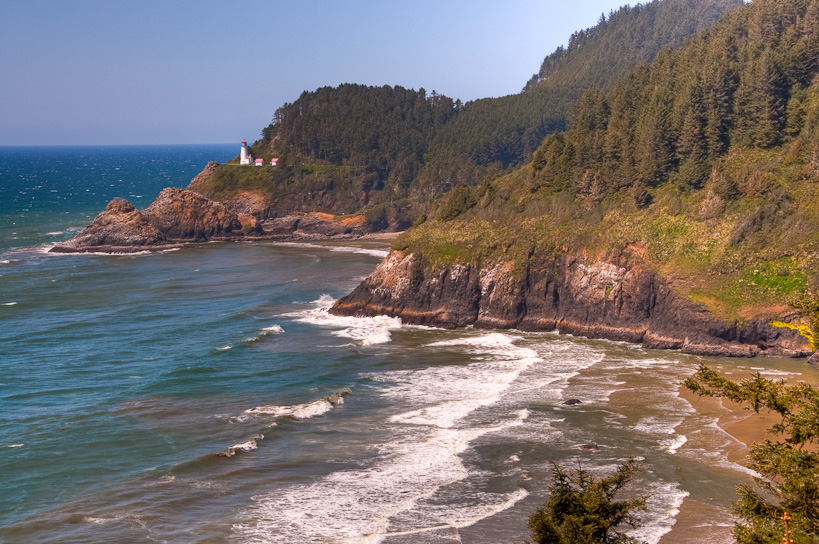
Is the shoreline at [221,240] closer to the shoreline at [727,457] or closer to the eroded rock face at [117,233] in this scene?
the eroded rock face at [117,233]

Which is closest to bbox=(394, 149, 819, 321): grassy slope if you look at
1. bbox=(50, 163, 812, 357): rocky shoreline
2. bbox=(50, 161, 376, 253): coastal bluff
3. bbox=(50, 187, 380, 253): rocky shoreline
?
bbox=(50, 163, 812, 357): rocky shoreline

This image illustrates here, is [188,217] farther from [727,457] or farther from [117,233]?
[727,457]

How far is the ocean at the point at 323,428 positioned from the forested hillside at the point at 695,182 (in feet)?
24.7

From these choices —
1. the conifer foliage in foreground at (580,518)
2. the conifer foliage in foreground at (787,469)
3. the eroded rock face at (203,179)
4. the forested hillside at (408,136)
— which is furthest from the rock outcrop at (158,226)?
the conifer foliage in foreground at (787,469)

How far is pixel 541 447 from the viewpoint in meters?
37.9

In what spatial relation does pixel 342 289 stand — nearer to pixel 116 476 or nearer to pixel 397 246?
pixel 397 246

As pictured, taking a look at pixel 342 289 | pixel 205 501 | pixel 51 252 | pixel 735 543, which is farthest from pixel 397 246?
pixel 51 252

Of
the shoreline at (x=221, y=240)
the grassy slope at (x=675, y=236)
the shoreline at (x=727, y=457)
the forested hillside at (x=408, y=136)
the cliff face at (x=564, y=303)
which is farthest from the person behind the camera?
the forested hillside at (x=408, y=136)

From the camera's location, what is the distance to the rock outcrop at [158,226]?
112m

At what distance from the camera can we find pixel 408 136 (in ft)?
517

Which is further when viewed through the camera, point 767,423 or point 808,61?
point 808,61

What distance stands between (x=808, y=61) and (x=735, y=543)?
173 ft

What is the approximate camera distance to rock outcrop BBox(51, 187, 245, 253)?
367ft

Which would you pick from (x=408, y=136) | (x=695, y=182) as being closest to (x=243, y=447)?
(x=695, y=182)
